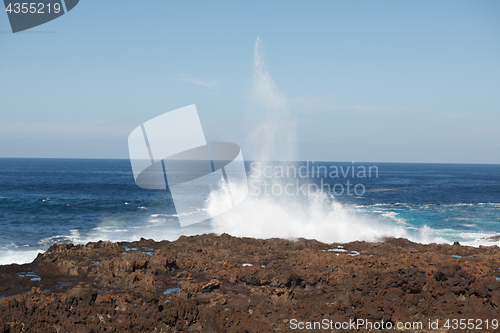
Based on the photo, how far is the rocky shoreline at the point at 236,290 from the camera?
27.0 feet

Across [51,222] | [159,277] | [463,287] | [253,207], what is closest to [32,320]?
[159,277]

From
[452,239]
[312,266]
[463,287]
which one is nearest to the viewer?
[463,287]

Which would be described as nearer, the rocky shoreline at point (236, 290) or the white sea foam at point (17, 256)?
the rocky shoreline at point (236, 290)

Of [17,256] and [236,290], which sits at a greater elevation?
[236,290]

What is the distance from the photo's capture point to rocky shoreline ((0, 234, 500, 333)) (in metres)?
8.23

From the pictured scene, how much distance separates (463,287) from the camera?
10.1 m

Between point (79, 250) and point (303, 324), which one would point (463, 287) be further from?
point (79, 250)

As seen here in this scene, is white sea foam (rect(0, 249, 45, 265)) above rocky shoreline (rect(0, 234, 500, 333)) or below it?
below

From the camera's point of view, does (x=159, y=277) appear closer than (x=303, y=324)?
No

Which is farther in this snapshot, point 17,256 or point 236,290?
point 17,256

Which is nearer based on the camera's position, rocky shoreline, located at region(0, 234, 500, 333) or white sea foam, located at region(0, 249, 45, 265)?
rocky shoreline, located at region(0, 234, 500, 333)

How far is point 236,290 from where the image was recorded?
10.6 metres

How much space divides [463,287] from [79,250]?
1344 cm

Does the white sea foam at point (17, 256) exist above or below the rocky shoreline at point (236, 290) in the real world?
A: below
